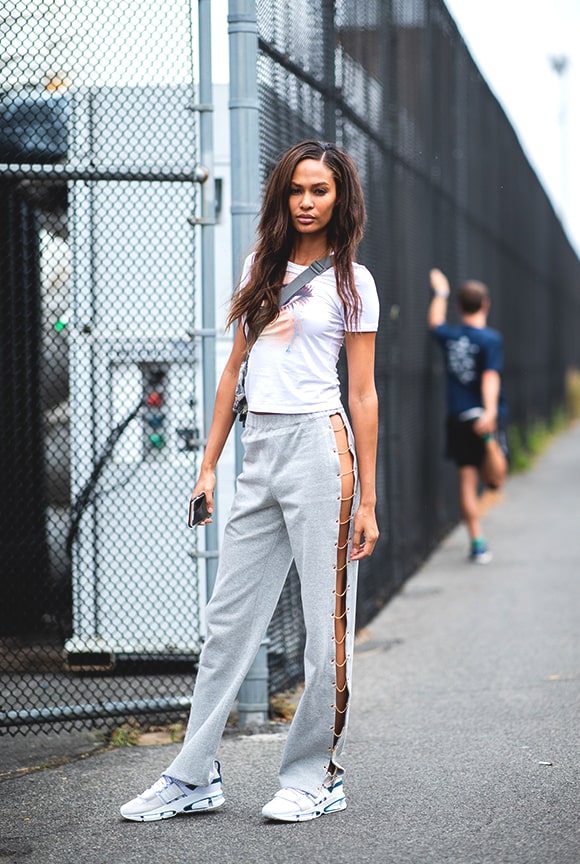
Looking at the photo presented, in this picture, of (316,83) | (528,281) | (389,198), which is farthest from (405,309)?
(528,281)

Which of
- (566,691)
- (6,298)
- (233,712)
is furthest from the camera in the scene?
(6,298)

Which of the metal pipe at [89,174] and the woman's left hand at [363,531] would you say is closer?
the woman's left hand at [363,531]

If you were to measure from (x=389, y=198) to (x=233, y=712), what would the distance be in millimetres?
4001

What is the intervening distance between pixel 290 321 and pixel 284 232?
0.93 feet

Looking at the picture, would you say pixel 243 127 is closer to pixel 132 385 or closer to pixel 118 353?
pixel 118 353

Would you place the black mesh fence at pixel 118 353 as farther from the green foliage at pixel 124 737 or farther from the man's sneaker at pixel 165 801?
the man's sneaker at pixel 165 801

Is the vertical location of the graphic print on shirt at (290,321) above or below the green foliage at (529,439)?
above

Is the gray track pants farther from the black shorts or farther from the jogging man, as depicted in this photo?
the black shorts

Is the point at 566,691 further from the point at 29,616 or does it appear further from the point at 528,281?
the point at 528,281

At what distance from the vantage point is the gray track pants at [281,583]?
161 inches

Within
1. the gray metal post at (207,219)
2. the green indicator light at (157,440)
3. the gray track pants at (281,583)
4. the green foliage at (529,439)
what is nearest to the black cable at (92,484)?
the green indicator light at (157,440)

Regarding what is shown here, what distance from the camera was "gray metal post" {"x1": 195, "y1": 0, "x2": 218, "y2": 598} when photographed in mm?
5461

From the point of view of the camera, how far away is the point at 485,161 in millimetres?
14656

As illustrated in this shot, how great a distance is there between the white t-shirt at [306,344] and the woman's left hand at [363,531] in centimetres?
34
